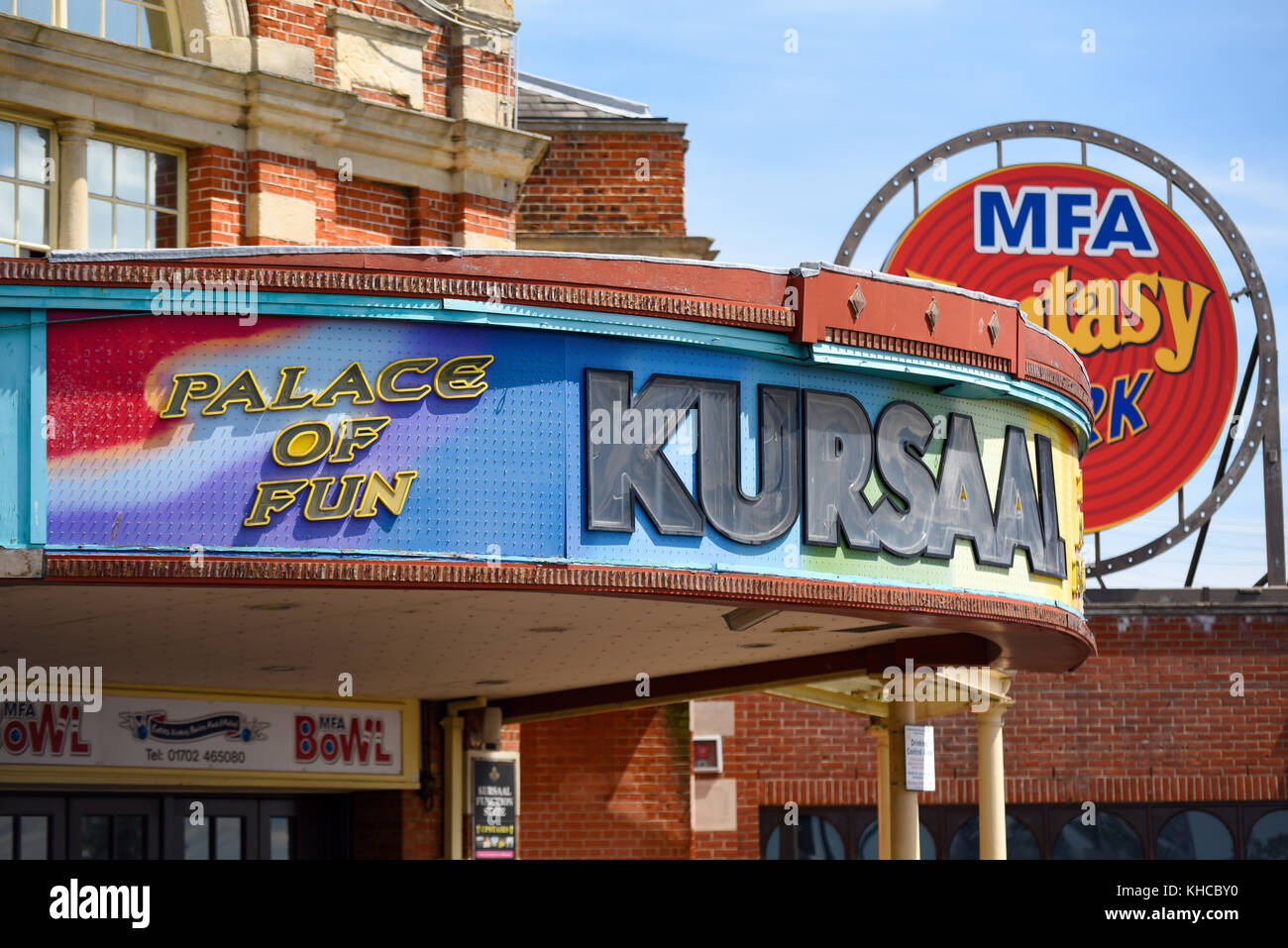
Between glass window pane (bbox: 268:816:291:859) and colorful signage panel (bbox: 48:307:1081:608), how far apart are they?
751 cm

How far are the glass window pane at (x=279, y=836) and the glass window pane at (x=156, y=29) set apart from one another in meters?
6.85

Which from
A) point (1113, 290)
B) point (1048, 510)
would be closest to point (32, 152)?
point (1048, 510)

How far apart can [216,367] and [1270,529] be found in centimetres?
1614

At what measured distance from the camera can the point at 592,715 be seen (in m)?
19.1

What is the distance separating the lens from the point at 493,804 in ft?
54.8

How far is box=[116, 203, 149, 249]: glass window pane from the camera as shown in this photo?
14359 mm

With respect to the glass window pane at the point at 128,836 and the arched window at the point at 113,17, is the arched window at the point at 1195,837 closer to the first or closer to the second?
the glass window pane at the point at 128,836

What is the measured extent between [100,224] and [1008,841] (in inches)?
457

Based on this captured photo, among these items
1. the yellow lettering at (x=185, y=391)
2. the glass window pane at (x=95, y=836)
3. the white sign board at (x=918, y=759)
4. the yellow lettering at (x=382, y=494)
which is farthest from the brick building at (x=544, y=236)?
the yellow lettering at (x=382, y=494)

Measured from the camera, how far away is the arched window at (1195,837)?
19844 millimetres

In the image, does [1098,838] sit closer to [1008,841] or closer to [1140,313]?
[1008,841]

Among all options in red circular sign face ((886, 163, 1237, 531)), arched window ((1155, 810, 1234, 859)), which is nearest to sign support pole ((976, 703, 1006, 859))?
arched window ((1155, 810, 1234, 859))

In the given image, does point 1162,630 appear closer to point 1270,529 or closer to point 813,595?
point 1270,529
